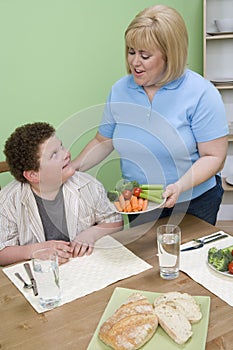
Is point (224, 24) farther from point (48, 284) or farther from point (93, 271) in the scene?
point (48, 284)

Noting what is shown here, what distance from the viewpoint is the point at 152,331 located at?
105 centimetres

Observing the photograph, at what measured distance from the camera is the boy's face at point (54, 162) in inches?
62.7

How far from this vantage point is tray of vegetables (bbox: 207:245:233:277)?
1284mm

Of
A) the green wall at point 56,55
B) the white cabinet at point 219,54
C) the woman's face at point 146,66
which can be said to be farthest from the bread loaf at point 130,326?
the white cabinet at point 219,54

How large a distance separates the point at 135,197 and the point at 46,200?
38cm

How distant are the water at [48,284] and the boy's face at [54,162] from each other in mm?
450

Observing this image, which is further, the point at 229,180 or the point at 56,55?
the point at 229,180

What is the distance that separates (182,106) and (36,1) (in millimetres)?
1232

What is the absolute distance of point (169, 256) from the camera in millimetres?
1306

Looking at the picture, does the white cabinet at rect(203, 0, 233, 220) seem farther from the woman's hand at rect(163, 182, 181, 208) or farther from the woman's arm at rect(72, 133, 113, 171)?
the woman's hand at rect(163, 182, 181, 208)

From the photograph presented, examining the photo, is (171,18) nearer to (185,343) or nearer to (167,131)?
(167,131)

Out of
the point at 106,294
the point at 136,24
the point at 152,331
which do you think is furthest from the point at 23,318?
the point at 136,24

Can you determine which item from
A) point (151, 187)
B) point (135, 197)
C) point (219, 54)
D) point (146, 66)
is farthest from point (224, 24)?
point (135, 197)

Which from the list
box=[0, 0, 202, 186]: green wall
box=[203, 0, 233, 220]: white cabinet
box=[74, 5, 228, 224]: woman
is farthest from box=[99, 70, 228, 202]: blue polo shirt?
box=[203, 0, 233, 220]: white cabinet
